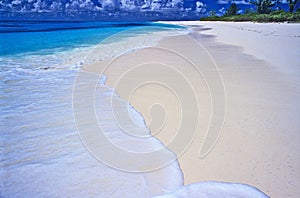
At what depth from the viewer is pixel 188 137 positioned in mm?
2137

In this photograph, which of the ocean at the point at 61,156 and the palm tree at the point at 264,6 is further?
the palm tree at the point at 264,6

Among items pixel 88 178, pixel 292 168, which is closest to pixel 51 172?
pixel 88 178

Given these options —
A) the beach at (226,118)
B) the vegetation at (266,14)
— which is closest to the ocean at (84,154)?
the beach at (226,118)

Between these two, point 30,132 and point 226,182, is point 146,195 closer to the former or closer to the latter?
point 226,182

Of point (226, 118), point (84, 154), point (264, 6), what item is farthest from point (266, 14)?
point (84, 154)

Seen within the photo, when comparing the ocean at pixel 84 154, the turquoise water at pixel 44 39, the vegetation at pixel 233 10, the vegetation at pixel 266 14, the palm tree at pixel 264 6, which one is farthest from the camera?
the vegetation at pixel 233 10

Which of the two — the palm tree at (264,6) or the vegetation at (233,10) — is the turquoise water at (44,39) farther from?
the vegetation at (233,10)

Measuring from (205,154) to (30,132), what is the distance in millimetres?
1826

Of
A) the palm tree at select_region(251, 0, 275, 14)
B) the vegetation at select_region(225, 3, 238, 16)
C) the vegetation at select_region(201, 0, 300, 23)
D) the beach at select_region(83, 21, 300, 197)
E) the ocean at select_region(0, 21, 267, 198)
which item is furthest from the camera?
the vegetation at select_region(225, 3, 238, 16)

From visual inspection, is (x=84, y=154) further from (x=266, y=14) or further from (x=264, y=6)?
(x=264, y=6)

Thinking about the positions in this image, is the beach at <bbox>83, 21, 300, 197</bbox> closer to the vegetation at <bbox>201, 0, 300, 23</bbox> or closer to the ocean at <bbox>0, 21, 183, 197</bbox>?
the ocean at <bbox>0, 21, 183, 197</bbox>

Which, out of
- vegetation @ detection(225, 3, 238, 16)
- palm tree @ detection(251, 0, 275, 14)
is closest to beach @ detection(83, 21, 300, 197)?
palm tree @ detection(251, 0, 275, 14)

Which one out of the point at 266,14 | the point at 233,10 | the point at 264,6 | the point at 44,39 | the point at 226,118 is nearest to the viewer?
the point at 226,118

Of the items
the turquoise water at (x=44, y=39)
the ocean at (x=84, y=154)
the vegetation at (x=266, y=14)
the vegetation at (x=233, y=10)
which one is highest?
the vegetation at (x=233, y=10)
